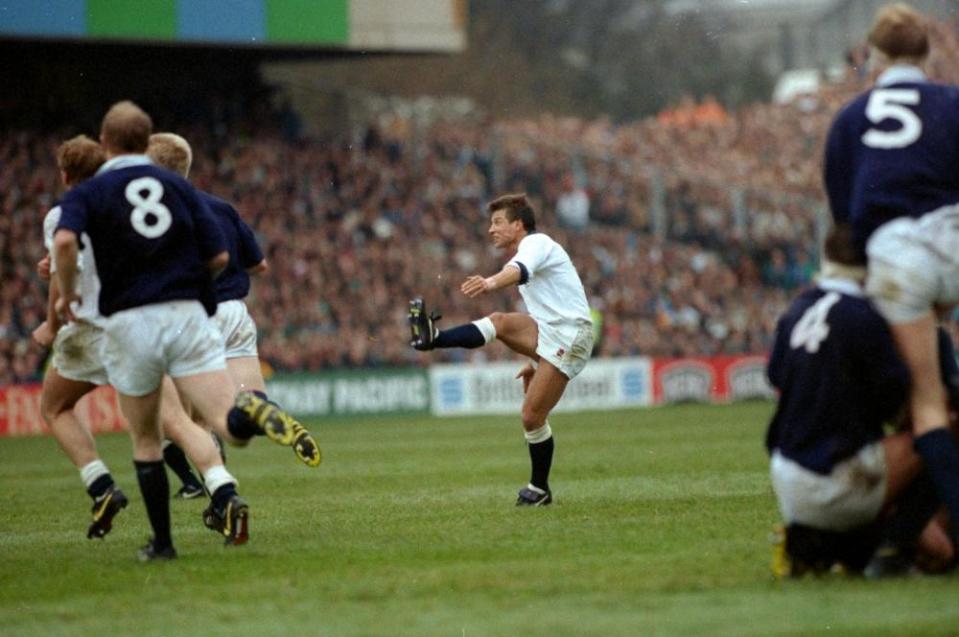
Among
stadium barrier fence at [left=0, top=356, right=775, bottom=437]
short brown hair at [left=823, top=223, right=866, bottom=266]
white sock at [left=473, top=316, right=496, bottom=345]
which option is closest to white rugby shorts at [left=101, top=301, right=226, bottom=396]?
short brown hair at [left=823, top=223, right=866, bottom=266]

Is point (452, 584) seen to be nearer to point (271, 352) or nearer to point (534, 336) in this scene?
point (534, 336)

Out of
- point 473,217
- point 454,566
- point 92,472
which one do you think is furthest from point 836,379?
point 473,217

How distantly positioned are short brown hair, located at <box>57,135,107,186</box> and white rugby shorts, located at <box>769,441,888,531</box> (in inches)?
169

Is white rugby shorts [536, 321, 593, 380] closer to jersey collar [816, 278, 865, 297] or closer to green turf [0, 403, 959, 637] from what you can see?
green turf [0, 403, 959, 637]

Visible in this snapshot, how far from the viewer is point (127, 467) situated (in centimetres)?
1855

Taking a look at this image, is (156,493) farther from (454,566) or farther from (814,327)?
(814,327)

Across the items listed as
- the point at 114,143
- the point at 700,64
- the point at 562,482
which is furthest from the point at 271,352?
the point at 700,64

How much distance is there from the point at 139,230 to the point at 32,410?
1970 centimetres

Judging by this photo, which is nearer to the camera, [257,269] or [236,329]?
[257,269]

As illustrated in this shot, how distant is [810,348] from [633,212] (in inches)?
1234

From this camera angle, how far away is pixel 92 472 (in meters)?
Answer: 10.1

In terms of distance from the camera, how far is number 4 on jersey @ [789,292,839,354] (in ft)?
23.5

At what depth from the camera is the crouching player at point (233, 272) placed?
10.5 metres

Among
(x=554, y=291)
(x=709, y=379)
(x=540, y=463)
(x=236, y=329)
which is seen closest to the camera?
(x=236, y=329)
